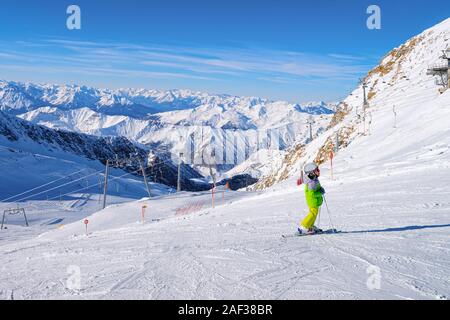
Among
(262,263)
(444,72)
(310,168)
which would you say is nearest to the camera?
(262,263)

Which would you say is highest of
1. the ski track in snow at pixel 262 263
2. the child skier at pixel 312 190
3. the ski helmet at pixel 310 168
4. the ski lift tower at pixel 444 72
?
the ski lift tower at pixel 444 72

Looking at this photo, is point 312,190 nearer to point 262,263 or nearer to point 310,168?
point 310,168

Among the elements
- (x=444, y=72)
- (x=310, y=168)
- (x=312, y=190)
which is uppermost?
(x=444, y=72)

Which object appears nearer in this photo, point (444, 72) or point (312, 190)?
point (312, 190)

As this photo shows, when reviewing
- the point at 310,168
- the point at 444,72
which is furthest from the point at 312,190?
the point at 444,72

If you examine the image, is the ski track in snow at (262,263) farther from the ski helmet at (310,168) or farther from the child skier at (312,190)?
the ski helmet at (310,168)

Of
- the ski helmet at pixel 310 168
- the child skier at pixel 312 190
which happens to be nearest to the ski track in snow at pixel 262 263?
the child skier at pixel 312 190

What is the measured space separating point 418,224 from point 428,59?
6045 centimetres

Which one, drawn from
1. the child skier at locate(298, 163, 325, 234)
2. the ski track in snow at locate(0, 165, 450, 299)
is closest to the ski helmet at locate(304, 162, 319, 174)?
the child skier at locate(298, 163, 325, 234)

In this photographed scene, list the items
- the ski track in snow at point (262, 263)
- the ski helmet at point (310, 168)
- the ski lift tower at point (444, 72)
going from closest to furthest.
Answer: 1. the ski track in snow at point (262, 263)
2. the ski helmet at point (310, 168)
3. the ski lift tower at point (444, 72)

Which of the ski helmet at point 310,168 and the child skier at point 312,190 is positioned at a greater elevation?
the ski helmet at point 310,168

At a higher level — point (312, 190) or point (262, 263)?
point (312, 190)
